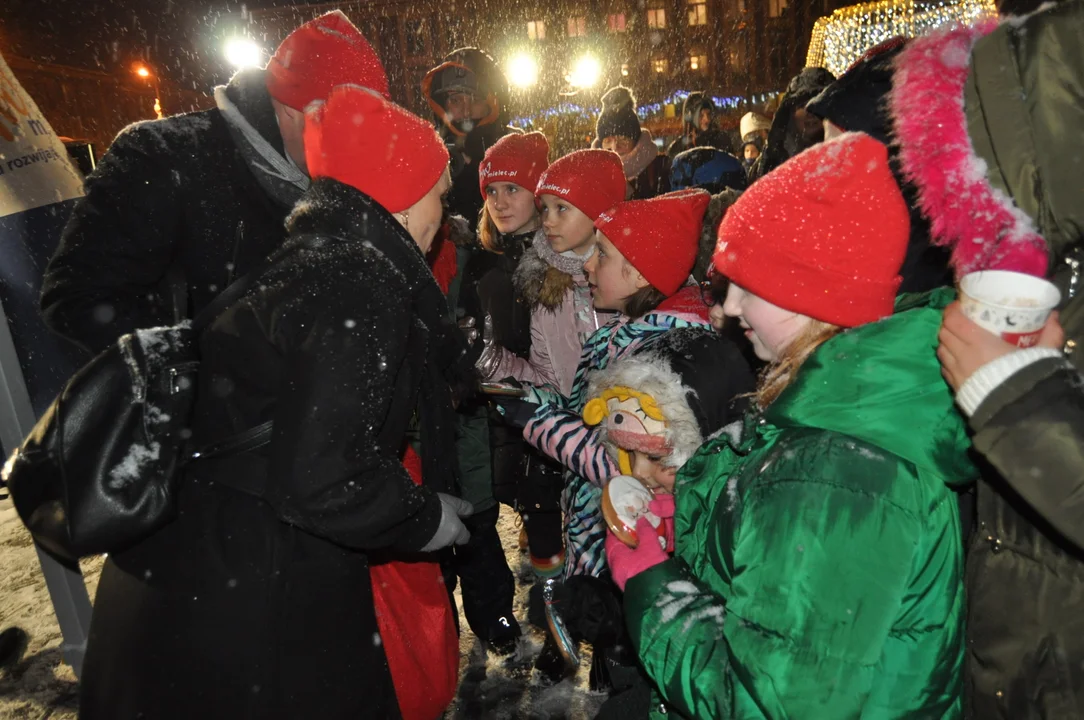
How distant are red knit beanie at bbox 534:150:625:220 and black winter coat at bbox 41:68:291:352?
4.68 feet

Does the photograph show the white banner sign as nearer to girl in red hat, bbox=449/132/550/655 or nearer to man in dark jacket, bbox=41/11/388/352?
man in dark jacket, bbox=41/11/388/352

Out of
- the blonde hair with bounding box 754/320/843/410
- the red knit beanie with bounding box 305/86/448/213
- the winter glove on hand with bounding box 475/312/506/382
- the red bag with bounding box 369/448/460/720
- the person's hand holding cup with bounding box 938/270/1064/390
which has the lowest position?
the red bag with bounding box 369/448/460/720

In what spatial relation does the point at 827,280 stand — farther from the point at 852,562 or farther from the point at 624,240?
the point at 624,240

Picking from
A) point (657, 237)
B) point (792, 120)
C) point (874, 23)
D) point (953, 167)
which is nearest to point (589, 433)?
point (657, 237)

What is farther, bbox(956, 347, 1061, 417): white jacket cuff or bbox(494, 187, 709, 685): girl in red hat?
bbox(494, 187, 709, 685): girl in red hat

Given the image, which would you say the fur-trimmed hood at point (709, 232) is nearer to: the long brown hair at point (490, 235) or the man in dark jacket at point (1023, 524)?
the long brown hair at point (490, 235)

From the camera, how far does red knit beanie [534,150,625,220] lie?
10.5 feet

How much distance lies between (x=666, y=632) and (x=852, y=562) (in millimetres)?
409

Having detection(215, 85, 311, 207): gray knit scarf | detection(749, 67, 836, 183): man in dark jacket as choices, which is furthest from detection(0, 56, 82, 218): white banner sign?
detection(749, 67, 836, 183): man in dark jacket

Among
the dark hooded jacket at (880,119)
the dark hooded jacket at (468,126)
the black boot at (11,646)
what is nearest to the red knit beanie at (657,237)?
the dark hooded jacket at (880,119)

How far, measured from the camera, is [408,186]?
5.61 ft

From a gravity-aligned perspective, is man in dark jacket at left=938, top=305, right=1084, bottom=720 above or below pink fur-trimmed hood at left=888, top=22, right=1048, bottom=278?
below

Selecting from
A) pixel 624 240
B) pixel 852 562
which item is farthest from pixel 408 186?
pixel 852 562

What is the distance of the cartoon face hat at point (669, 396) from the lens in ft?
6.54
